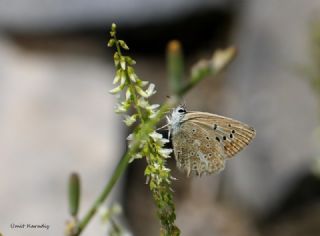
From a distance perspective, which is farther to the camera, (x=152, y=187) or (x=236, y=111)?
(x=236, y=111)

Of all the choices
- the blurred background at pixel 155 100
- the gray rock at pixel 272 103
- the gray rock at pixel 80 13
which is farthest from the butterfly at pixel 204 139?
the gray rock at pixel 80 13

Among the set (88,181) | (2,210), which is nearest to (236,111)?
(88,181)

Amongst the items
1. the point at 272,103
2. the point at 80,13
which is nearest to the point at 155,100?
the point at 80,13

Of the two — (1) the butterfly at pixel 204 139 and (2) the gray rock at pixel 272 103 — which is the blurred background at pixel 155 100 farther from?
(1) the butterfly at pixel 204 139

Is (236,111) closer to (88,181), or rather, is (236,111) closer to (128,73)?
(88,181)

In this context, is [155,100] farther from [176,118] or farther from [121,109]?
[121,109]

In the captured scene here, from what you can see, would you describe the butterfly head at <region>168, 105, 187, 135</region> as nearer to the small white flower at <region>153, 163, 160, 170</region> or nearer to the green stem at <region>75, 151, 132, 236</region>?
the small white flower at <region>153, 163, 160, 170</region>

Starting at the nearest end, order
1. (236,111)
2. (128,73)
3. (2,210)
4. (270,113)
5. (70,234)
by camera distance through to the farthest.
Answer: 1. (70,234)
2. (128,73)
3. (2,210)
4. (270,113)
5. (236,111)
